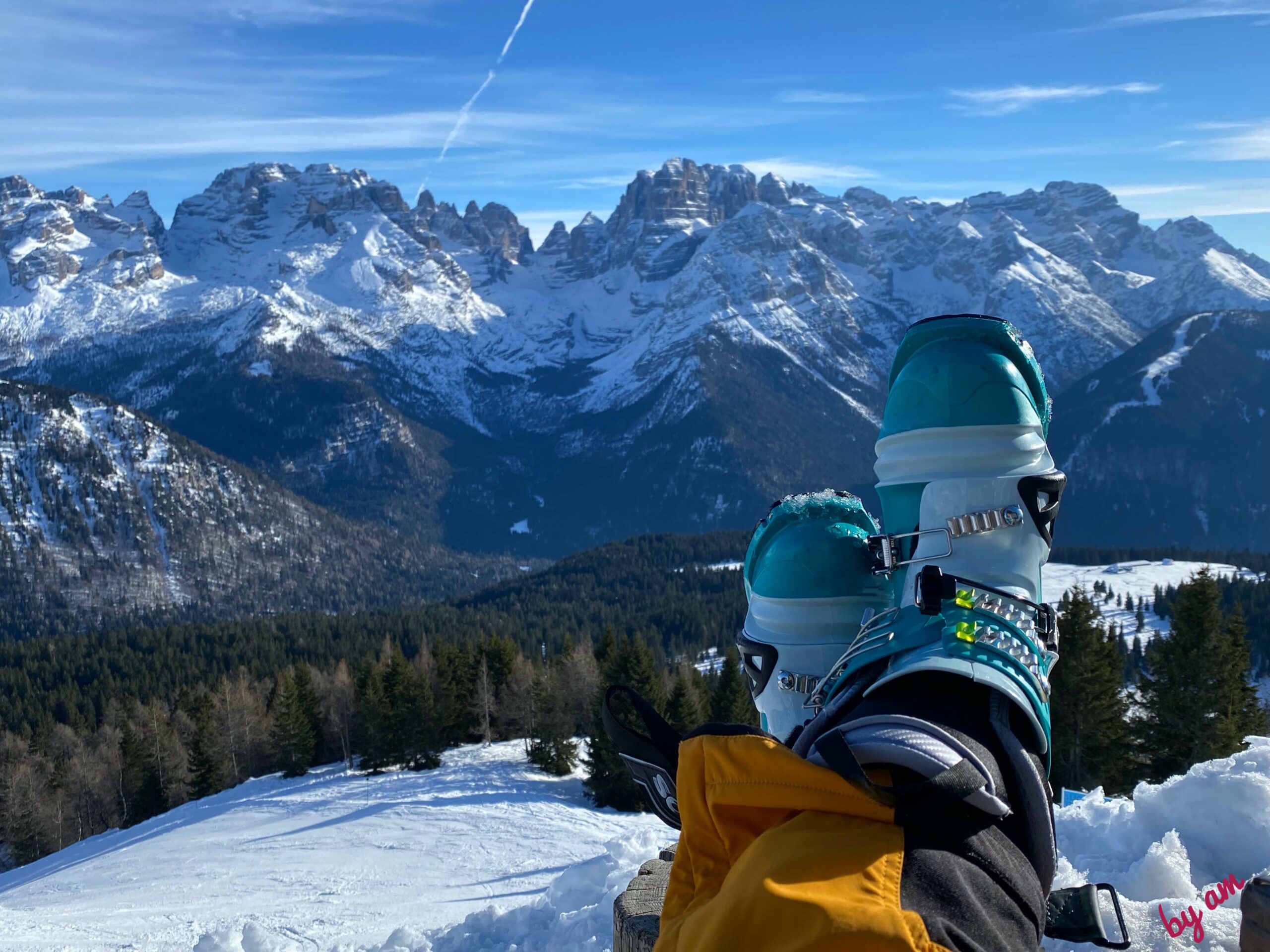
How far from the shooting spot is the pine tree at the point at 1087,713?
84.2ft

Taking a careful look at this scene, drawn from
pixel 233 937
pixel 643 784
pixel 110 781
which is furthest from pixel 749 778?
pixel 110 781

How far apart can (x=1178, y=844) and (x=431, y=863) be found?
2732 cm

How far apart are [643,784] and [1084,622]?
26892 mm

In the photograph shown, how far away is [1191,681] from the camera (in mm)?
24281

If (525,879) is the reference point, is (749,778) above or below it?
above

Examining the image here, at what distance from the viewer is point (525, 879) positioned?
85.8ft

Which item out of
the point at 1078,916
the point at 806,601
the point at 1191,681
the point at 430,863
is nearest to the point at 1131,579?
the point at 1191,681

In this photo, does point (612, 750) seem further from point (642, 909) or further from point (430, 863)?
point (642, 909)

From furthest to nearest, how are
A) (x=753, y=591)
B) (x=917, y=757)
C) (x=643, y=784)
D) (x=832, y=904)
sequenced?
(x=753, y=591) → (x=643, y=784) → (x=917, y=757) → (x=832, y=904)

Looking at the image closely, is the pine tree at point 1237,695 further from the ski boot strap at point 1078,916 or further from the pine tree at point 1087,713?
the ski boot strap at point 1078,916

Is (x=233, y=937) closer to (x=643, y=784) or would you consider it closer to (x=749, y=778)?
(x=643, y=784)

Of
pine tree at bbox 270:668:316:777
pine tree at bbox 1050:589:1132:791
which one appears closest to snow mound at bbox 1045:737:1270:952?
pine tree at bbox 1050:589:1132:791

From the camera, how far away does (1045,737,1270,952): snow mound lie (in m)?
4.13
